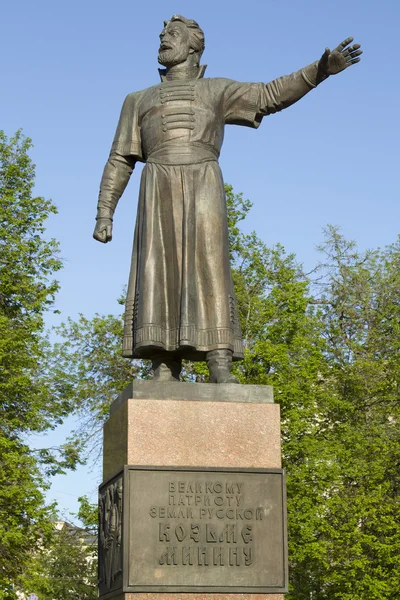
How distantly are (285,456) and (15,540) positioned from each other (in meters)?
8.25

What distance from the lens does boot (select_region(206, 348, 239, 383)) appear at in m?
8.68

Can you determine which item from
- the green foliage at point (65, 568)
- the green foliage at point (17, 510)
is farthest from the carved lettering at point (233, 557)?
the green foliage at point (65, 568)

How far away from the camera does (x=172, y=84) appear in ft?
31.4

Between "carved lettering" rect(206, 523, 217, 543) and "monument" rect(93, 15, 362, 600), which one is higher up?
"monument" rect(93, 15, 362, 600)

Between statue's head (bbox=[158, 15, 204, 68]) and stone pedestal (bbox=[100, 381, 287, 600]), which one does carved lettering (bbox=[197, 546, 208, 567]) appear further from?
statue's head (bbox=[158, 15, 204, 68])

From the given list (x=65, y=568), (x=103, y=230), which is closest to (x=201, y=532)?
(x=103, y=230)

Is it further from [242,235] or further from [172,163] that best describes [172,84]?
[242,235]

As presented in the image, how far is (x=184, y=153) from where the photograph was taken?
30.4ft

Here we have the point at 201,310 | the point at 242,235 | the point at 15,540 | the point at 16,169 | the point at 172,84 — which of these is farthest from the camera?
the point at 242,235

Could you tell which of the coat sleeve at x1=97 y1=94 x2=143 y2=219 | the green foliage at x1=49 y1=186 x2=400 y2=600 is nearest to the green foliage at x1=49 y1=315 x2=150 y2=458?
the green foliage at x1=49 y1=186 x2=400 y2=600

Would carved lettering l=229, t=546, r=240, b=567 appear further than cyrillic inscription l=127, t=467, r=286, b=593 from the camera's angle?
Yes

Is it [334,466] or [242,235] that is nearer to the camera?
[334,466]

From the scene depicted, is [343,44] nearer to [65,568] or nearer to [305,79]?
[305,79]

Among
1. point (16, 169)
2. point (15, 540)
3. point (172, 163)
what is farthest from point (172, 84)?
point (16, 169)
